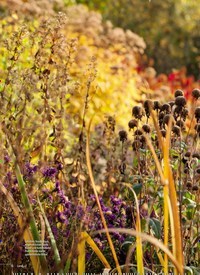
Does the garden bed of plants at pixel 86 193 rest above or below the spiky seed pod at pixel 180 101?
below

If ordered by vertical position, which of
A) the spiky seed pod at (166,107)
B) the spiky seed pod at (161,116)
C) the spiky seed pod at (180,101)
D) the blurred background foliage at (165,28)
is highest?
the blurred background foliage at (165,28)

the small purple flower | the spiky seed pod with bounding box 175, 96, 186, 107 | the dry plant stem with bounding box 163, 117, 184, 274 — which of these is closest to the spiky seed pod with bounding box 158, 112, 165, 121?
the spiky seed pod with bounding box 175, 96, 186, 107

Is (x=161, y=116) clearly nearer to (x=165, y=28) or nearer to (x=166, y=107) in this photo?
(x=166, y=107)

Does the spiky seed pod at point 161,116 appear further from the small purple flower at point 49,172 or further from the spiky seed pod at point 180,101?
the small purple flower at point 49,172

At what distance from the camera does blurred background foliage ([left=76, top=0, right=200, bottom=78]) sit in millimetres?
17469

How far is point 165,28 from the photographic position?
712 inches

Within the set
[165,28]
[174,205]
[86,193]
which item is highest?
[165,28]

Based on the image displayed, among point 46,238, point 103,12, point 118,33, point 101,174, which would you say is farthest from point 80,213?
point 103,12

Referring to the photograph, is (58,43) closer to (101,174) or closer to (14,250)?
(14,250)

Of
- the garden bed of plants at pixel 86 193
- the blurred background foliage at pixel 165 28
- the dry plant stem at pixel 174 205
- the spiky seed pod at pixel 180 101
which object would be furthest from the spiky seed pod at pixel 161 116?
the blurred background foliage at pixel 165 28

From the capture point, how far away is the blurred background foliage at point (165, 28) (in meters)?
17.5

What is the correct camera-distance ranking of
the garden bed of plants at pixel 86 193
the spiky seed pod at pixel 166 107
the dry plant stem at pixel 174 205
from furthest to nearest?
the spiky seed pod at pixel 166 107 → the garden bed of plants at pixel 86 193 → the dry plant stem at pixel 174 205

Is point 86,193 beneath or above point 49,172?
beneath

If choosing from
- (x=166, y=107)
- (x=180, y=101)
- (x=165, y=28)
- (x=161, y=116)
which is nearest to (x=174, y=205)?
(x=180, y=101)
